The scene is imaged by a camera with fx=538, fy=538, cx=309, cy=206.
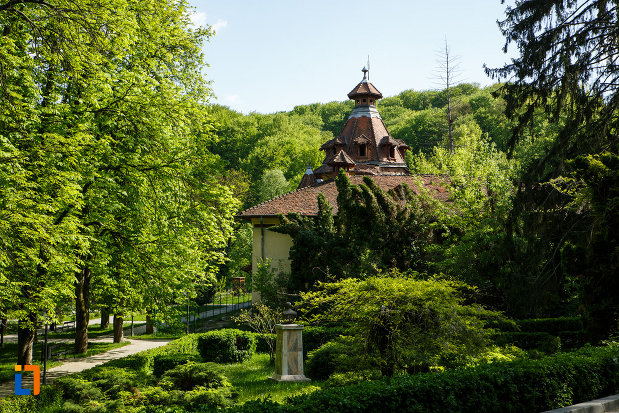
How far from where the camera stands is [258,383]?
14352 mm

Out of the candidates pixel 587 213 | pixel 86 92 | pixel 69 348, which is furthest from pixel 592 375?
pixel 69 348

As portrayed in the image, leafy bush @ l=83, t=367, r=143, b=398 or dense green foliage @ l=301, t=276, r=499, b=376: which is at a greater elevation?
dense green foliage @ l=301, t=276, r=499, b=376

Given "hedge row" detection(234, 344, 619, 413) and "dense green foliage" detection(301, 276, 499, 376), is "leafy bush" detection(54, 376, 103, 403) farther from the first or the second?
"dense green foliage" detection(301, 276, 499, 376)

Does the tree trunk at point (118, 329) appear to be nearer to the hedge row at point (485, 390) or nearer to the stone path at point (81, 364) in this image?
the stone path at point (81, 364)

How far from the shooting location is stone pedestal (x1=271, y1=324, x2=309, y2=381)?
47.9 ft

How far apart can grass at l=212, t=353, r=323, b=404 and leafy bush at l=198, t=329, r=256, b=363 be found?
1.76 ft

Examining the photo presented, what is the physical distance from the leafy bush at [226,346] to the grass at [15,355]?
15.0ft

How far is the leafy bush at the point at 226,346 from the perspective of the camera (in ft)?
61.6

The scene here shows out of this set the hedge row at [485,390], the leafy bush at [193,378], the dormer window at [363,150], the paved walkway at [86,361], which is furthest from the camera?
the dormer window at [363,150]

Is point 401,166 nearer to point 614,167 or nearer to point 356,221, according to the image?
point 356,221

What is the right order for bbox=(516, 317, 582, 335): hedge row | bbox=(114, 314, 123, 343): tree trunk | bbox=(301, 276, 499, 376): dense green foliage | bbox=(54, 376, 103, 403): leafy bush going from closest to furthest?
bbox=(54, 376, 103, 403): leafy bush
bbox=(301, 276, 499, 376): dense green foliage
bbox=(516, 317, 582, 335): hedge row
bbox=(114, 314, 123, 343): tree trunk

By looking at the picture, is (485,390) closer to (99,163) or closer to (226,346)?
(99,163)

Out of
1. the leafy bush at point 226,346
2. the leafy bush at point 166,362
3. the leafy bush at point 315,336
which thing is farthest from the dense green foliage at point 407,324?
the leafy bush at point 226,346

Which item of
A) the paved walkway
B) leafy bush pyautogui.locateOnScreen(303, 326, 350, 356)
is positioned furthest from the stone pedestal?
the paved walkway
